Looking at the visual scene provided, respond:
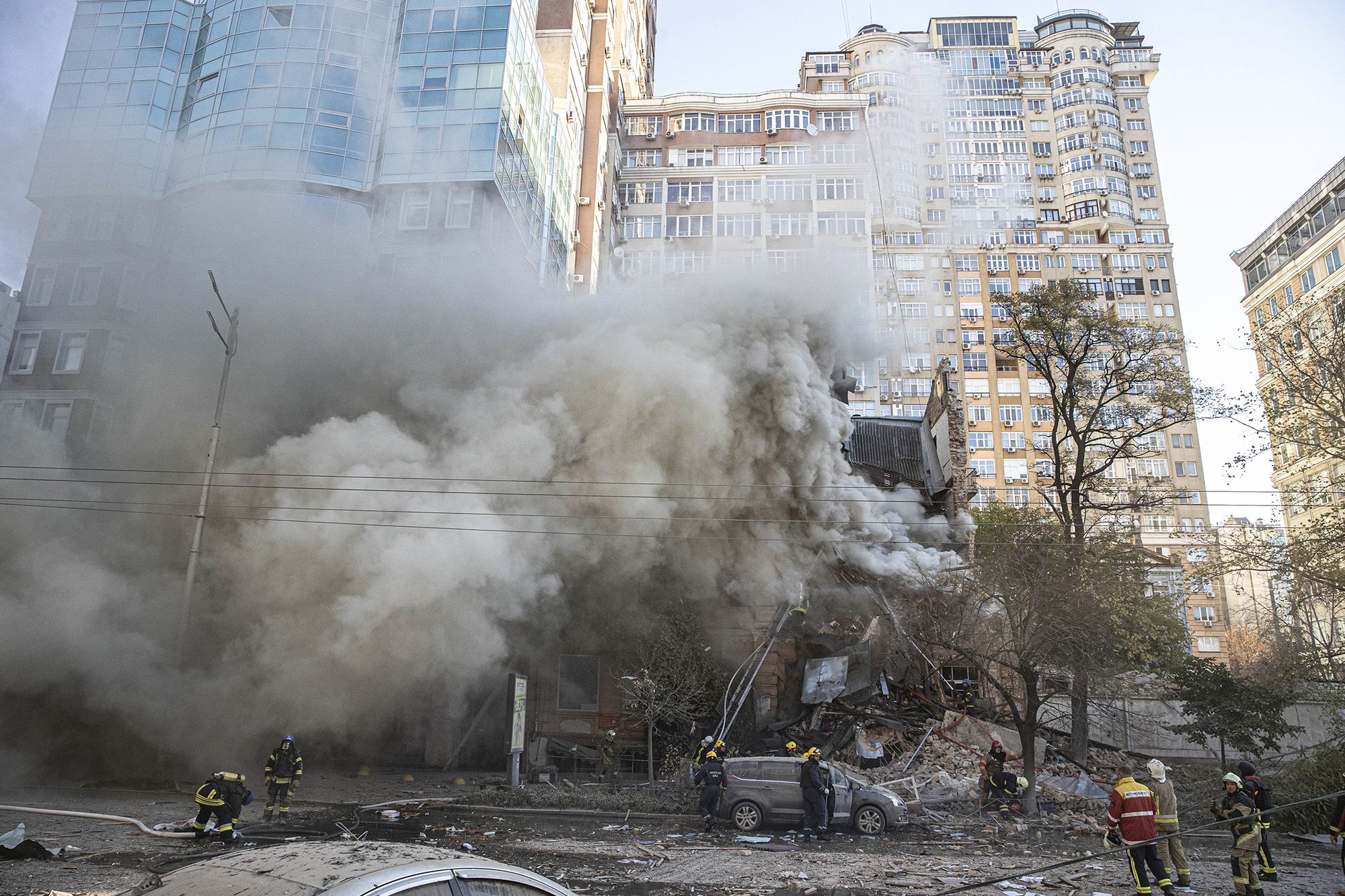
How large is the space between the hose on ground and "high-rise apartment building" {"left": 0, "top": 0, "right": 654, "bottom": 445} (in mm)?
20050

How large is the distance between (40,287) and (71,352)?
11.0 ft

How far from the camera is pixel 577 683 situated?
866 inches

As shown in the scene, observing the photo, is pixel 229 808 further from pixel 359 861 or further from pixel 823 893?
pixel 359 861

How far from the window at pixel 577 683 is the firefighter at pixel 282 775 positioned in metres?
8.79

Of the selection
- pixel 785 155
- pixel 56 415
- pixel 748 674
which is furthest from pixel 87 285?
pixel 785 155

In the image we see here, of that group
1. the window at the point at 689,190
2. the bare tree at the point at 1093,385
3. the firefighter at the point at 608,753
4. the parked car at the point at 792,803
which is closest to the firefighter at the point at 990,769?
the parked car at the point at 792,803

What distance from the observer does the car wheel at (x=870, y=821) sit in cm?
1331

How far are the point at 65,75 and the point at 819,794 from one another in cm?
3863

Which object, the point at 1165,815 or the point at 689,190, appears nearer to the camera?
the point at 1165,815

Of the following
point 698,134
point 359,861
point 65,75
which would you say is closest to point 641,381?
point 359,861

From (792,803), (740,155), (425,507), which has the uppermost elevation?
(740,155)

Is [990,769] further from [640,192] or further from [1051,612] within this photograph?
[640,192]

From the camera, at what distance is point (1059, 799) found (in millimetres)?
16797

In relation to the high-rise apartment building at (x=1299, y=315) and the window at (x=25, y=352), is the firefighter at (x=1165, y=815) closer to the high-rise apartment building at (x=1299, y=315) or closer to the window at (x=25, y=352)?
the high-rise apartment building at (x=1299, y=315)
